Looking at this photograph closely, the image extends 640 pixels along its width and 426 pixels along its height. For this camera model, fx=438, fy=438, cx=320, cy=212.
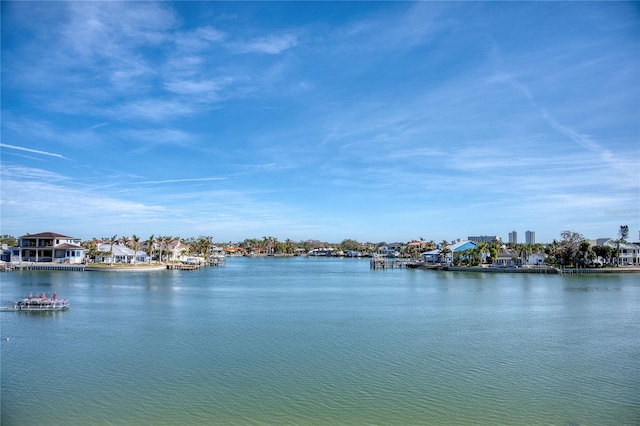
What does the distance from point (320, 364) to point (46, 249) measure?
2502 inches

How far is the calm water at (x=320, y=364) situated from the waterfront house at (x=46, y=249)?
38144mm

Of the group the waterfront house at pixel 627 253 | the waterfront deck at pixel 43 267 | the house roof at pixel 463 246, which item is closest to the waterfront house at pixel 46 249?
the waterfront deck at pixel 43 267

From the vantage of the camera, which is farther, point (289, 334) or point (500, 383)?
point (289, 334)

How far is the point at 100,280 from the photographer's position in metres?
47.8

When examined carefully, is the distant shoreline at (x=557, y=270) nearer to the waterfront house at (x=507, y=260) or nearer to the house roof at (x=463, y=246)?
the waterfront house at (x=507, y=260)

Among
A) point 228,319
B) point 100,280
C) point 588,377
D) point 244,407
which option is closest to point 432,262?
point 100,280

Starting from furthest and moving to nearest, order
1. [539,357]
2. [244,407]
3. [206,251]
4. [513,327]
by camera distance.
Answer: [206,251] < [513,327] < [539,357] < [244,407]

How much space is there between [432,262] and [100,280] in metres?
62.0

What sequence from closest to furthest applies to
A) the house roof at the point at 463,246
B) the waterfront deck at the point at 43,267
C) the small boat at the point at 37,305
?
the small boat at the point at 37,305 < the waterfront deck at the point at 43,267 < the house roof at the point at 463,246

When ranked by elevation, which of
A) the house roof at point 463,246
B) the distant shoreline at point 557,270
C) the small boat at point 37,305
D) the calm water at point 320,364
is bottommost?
the distant shoreline at point 557,270

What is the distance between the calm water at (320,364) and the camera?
1247cm

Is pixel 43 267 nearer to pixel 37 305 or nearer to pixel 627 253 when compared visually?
pixel 37 305

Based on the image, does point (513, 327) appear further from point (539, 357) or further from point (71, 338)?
point (71, 338)

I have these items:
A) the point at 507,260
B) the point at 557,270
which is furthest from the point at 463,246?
the point at 557,270
